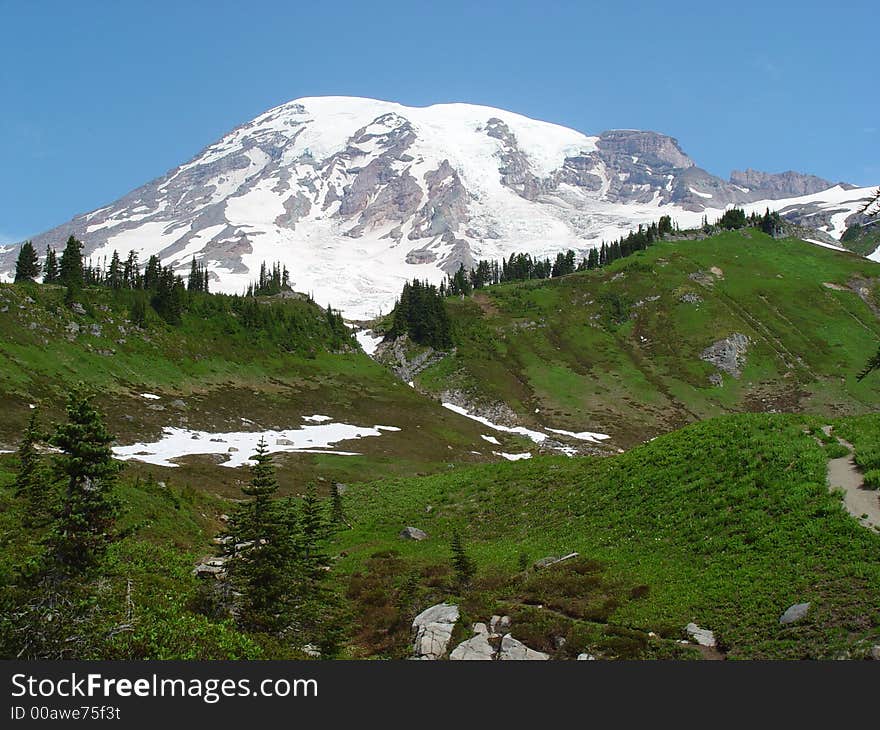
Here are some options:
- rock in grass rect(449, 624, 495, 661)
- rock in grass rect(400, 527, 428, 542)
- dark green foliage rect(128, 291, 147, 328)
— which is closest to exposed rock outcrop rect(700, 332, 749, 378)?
dark green foliage rect(128, 291, 147, 328)

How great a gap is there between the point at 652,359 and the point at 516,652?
162m

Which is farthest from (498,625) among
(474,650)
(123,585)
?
(123,585)

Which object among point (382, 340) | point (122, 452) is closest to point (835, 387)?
point (382, 340)

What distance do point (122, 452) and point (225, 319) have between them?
75.6 m

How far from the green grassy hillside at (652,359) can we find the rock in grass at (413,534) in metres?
92.4

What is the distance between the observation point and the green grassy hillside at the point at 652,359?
14525 centimetres

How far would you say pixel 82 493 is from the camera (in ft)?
59.8

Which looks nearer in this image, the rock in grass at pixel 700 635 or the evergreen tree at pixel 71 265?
the rock in grass at pixel 700 635

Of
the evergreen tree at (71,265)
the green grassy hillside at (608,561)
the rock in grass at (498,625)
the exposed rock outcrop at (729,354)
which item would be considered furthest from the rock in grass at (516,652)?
the exposed rock outcrop at (729,354)

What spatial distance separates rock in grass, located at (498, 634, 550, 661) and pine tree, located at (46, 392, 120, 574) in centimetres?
1203

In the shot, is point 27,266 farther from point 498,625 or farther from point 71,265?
point 498,625

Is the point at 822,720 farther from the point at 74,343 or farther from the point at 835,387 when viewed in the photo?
the point at 835,387

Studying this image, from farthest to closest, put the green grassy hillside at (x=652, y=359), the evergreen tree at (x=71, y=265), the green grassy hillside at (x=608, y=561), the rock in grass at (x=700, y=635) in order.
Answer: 1. the green grassy hillside at (x=652, y=359)
2. the evergreen tree at (x=71, y=265)
3. the rock in grass at (x=700, y=635)
4. the green grassy hillside at (x=608, y=561)

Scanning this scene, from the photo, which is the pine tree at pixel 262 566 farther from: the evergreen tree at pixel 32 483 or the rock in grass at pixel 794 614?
the rock in grass at pixel 794 614
